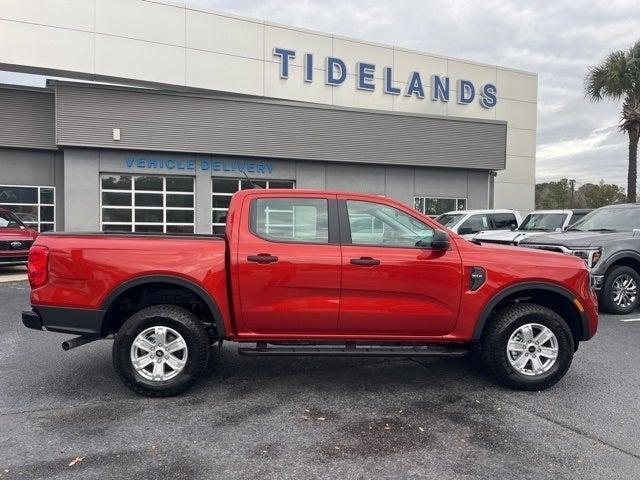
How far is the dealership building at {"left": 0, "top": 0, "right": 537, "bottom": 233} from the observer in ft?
56.6

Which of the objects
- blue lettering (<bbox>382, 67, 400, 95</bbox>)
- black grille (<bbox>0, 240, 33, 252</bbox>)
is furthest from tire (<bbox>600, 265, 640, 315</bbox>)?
blue lettering (<bbox>382, 67, 400, 95</bbox>)

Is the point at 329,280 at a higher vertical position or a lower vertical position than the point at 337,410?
higher

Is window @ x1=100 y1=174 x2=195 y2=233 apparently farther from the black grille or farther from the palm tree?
the palm tree

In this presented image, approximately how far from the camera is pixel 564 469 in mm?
3320

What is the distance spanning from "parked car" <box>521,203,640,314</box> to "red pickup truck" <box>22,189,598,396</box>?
12.7 ft

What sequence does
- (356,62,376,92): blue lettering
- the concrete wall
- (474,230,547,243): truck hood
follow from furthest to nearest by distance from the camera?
(356,62,376,92): blue lettering < the concrete wall < (474,230,547,243): truck hood

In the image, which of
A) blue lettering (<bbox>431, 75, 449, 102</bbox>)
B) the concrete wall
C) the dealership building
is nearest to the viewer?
Result: the concrete wall

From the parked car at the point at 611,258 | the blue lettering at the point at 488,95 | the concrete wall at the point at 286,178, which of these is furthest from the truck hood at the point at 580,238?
the blue lettering at the point at 488,95

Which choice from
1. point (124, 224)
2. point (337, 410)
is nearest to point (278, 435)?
point (337, 410)

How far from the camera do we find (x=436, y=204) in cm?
2184

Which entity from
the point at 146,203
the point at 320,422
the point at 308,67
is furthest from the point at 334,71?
the point at 320,422

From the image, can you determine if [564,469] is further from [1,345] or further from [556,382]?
[1,345]

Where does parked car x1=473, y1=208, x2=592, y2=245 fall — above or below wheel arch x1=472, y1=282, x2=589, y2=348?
above

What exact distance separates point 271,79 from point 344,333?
17.7 meters
